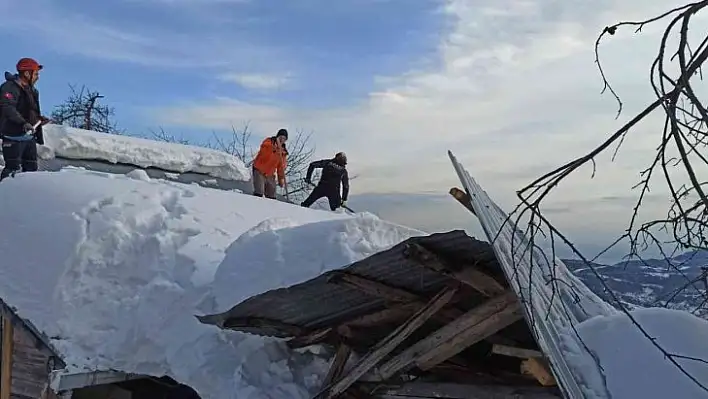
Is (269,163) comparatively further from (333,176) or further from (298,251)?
(298,251)

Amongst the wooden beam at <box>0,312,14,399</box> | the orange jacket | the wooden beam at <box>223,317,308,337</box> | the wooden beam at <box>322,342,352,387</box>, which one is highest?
the orange jacket

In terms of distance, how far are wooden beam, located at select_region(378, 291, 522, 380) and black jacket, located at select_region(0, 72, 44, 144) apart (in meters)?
6.23

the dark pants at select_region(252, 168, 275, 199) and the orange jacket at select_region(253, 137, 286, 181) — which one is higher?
the orange jacket at select_region(253, 137, 286, 181)

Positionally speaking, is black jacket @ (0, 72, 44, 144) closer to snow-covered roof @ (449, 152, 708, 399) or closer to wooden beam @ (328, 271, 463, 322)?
wooden beam @ (328, 271, 463, 322)

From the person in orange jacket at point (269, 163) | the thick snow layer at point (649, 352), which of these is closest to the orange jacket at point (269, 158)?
the person in orange jacket at point (269, 163)

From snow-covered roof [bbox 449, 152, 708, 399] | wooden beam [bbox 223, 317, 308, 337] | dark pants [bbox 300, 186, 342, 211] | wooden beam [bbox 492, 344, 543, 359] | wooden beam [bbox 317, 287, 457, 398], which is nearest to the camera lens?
snow-covered roof [bbox 449, 152, 708, 399]

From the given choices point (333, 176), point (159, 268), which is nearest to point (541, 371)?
point (159, 268)

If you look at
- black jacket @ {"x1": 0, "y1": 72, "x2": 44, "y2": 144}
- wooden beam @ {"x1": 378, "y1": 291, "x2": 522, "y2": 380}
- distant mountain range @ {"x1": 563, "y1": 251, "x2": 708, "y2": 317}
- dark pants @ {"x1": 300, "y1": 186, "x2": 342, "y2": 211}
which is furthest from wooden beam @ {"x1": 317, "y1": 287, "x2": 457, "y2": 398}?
dark pants @ {"x1": 300, "y1": 186, "x2": 342, "y2": 211}

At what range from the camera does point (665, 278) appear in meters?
3.80

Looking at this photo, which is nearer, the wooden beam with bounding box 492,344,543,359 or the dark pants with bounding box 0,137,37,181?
the wooden beam with bounding box 492,344,543,359

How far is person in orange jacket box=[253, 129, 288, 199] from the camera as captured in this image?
38.2ft

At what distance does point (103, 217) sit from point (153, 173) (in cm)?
424

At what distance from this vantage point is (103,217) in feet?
26.4

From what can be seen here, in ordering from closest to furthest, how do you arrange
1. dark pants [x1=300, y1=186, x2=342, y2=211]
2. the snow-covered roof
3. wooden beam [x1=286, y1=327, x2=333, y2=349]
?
the snow-covered roof
wooden beam [x1=286, y1=327, x2=333, y2=349]
dark pants [x1=300, y1=186, x2=342, y2=211]
